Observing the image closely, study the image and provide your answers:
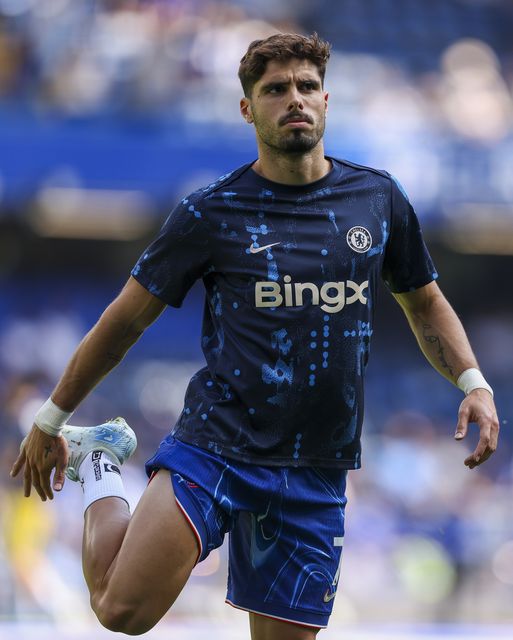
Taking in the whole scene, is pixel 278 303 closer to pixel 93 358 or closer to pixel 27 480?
pixel 93 358

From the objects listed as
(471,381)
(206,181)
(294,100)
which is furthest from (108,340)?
(206,181)

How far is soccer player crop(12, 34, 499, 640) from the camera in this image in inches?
143

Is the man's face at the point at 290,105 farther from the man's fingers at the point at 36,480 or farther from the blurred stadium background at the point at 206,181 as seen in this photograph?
the blurred stadium background at the point at 206,181

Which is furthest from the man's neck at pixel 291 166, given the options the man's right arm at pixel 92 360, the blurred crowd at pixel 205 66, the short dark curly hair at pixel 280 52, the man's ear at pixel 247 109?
the blurred crowd at pixel 205 66

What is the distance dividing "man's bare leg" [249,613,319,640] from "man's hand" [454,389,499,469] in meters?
0.77

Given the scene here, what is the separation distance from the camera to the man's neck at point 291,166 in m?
3.73

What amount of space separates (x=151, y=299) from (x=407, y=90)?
1116 centimetres

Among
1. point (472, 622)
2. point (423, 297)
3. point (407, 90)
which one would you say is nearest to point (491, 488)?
point (472, 622)

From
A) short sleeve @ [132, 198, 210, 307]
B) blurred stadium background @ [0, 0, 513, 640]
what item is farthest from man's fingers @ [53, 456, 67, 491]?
blurred stadium background @ [0, 0, 513, 640]

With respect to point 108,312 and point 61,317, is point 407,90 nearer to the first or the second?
point 61,317

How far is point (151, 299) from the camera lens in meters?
3.75

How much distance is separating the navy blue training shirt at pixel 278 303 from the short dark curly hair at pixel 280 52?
1.10ft

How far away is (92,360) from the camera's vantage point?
381cm

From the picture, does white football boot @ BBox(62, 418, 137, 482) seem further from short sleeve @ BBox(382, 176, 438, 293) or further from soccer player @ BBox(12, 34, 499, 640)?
short sleeve @ BBox(382, 176, 438, 293)
